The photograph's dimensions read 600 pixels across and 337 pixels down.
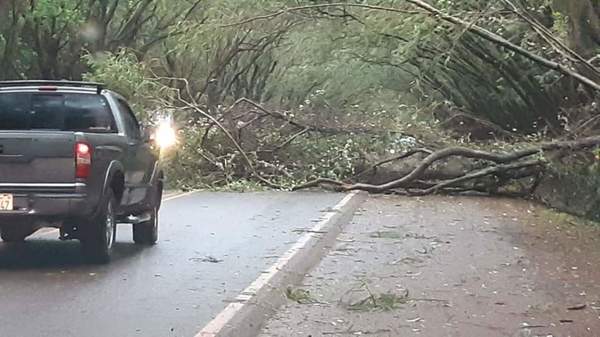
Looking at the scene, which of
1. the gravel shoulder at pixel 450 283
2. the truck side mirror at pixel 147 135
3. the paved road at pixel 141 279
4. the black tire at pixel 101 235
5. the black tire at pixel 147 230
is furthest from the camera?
the black tire at pixel 147 230

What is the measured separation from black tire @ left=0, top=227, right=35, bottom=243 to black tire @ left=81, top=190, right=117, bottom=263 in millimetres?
759

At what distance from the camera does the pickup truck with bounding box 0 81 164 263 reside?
1045cm

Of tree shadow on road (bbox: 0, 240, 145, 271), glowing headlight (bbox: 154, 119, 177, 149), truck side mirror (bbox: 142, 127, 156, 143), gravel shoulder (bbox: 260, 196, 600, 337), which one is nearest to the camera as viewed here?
gravel shoulder (bbox: 260, 196, 600, 337)

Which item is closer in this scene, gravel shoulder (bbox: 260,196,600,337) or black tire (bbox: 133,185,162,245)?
gravel shoulder (bbox: 260,196,600,337)

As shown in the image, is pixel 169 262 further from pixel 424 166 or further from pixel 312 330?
pixel 424 166

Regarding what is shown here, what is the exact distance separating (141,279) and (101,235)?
0.92 meters

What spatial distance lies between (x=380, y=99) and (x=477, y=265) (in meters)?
24.3

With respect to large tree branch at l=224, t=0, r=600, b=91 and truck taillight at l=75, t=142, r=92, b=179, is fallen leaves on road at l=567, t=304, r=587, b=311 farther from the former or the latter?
large tree branch at l=224, t=0, r=600, b=91

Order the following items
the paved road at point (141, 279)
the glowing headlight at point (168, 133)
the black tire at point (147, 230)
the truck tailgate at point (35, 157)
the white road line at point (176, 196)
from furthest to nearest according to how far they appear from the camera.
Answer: the glowing headlight at point (168, 133) → the white road line at point (176, 196) → the black tire at point (147, 230) → the truck tailgate at point (35, 157) → the paved road at point (141, 279)

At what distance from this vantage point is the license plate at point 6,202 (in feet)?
34.2

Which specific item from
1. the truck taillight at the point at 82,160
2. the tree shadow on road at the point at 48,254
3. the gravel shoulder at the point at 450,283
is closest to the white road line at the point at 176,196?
the gravel shoulder at the point at 450,283

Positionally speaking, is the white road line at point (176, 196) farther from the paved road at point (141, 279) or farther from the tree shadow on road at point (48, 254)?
the tree shadow on road at point (48, 254)

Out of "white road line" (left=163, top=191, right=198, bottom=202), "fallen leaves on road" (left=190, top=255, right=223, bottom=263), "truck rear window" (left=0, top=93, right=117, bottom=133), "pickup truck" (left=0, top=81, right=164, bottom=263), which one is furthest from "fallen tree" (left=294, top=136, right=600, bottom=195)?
"truck rear window" (left=0, top=93, right=117, bottom=133)

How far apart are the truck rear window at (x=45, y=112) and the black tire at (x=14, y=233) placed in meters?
1.15
